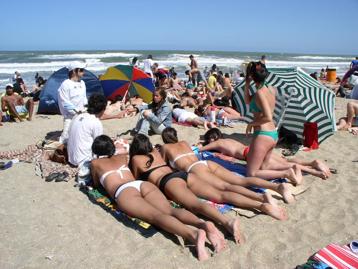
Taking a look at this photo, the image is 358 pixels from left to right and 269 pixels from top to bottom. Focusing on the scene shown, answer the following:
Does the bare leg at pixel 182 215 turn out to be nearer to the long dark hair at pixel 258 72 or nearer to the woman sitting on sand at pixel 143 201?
the woman sitting on sand at pixel 143 201

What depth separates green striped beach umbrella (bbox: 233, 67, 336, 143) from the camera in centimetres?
565

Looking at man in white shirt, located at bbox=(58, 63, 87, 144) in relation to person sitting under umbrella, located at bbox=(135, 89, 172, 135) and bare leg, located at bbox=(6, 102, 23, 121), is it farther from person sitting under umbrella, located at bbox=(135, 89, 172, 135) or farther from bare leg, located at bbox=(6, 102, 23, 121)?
bare leg, located at bbox=(6, 102, 23, 121)

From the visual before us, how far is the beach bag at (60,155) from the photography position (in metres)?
5.21

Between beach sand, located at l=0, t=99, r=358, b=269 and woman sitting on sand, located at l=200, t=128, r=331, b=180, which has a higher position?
woman sitting on sand, located at l=200, t=128, r=331, b=180

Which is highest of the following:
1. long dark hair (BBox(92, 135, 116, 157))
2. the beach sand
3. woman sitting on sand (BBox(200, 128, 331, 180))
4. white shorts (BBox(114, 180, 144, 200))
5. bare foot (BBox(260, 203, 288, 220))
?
long dark hair (BBox(92, 135, 116, 157))

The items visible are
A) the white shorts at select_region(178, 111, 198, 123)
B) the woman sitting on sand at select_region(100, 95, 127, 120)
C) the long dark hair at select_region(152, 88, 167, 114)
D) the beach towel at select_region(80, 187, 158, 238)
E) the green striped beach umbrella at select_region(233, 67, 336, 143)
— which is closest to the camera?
the beach towel at select_region(80, 187, 158, 238)

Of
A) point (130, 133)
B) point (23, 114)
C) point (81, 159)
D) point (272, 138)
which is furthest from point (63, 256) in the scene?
point (23, 114)

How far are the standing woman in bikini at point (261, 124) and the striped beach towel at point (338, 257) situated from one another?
150 cm

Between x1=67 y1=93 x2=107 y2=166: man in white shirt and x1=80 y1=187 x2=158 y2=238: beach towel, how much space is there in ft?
2.11

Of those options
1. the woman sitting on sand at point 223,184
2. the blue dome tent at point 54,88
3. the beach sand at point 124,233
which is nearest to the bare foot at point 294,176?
the beach sand at point 124,233

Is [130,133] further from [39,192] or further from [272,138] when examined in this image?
[272,138]

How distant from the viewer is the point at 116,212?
12.3ft

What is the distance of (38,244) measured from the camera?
3.20m

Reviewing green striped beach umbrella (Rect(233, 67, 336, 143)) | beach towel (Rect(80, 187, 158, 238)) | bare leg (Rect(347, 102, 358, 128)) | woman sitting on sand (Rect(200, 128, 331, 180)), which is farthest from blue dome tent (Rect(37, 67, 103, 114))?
bare leg (Rect(347, 102, 358, 128))
